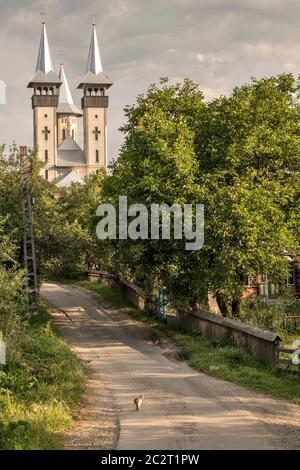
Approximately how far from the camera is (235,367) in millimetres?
22453

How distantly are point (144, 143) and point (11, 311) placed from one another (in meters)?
12.0

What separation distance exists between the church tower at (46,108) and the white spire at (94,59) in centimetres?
681

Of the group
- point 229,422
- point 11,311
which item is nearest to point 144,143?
point 11,311

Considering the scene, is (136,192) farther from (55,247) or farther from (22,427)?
(22,427)

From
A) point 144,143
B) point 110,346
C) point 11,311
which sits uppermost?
point 144,143

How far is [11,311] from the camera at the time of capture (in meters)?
21.9

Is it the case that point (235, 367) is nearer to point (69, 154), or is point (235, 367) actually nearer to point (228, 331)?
point (228, 331)

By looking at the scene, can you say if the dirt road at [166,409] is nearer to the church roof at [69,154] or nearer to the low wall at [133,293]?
the low wall at [133,293]

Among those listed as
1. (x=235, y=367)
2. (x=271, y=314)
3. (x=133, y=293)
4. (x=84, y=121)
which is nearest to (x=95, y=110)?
(x=84, y=121)

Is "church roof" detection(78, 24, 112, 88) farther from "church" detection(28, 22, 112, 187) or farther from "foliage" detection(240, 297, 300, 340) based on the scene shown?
"foliage" detection(240, 297, 300, 340)

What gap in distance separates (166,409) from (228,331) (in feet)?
30.9

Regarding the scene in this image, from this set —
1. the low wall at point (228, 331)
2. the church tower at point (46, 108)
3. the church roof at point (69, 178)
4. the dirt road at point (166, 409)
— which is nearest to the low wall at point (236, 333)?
the low wall at point (228, 331)

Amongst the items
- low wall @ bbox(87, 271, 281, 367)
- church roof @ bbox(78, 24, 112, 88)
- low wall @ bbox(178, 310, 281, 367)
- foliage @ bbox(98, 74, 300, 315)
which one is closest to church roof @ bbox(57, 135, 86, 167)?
church roof @ bbox(78, 24, 112, 88)

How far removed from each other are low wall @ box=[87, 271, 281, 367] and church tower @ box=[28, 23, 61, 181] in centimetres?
9728
